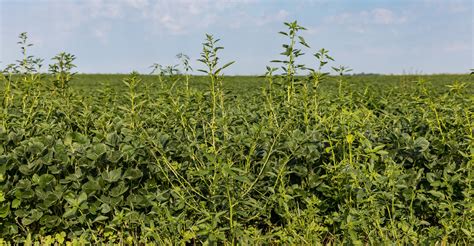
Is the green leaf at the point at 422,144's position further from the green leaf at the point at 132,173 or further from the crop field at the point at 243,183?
the green leaf at the point at 132,173

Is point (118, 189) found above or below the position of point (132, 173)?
below

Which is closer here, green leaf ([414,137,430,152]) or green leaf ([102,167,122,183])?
green leaf ([102,167,122,183])

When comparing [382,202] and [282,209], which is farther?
[282,209]

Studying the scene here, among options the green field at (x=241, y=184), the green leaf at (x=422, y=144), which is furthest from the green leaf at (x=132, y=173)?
the green leaf at (x=422, y=144)

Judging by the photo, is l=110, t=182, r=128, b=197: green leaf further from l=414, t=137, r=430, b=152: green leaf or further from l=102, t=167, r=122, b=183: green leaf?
l=414, t=137, r=430, b=152: green leaf

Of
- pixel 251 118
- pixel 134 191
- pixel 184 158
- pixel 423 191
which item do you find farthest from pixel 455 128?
pixel 134 191

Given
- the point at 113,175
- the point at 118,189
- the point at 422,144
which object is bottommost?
the point at 118,189

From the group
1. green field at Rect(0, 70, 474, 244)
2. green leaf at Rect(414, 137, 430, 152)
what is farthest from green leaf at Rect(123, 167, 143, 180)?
green leaf at Rect(414, 137, 430, 152)

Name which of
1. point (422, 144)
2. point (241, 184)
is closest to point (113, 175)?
point (241, 184)

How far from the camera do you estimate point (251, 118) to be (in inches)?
162

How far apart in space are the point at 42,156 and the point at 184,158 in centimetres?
101

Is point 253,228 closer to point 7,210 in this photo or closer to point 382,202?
point 382,202

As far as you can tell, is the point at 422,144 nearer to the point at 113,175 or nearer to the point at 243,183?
the point at 243,183

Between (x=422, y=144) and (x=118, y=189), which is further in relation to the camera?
(x=422, y=144)
